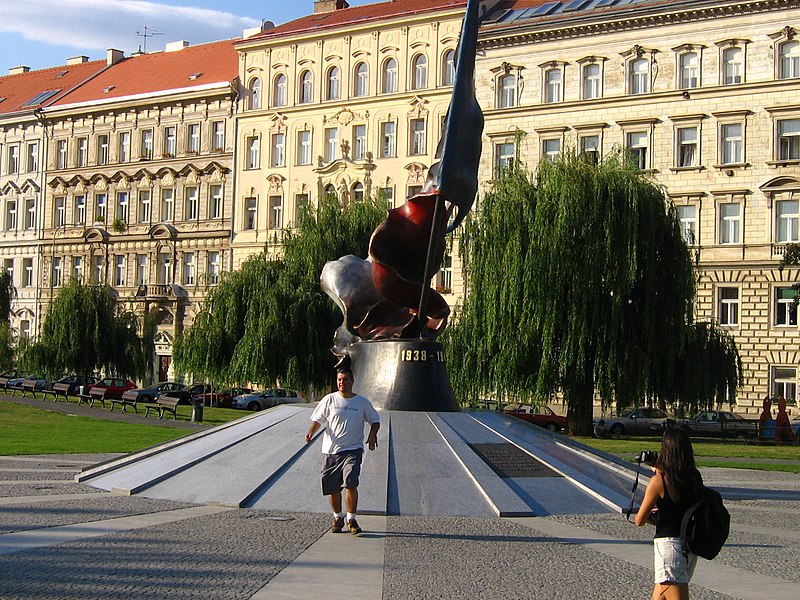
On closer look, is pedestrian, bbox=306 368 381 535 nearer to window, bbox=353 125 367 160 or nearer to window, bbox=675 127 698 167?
window, bbox=675 127 698 167

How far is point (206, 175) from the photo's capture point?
62.8m

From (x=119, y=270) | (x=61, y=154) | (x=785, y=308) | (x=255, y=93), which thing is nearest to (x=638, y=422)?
(x=785, y=308)

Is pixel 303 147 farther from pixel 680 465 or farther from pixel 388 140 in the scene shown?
pixel 680 465

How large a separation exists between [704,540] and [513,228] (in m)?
27.5

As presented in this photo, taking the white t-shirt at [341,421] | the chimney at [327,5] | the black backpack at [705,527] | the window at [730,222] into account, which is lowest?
the black backpack at [705,527]

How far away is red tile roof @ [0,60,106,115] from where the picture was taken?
7069cm

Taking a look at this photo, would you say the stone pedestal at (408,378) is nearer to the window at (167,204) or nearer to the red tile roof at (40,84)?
the window at (167,204)

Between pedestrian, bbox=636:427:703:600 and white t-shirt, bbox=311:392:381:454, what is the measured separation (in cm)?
463

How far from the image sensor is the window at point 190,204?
63469mm

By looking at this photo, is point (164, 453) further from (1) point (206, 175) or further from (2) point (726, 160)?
(1) point (206, 175)

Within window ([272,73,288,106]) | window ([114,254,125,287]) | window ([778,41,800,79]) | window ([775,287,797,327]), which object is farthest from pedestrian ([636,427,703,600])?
window ([114,254,125,287])

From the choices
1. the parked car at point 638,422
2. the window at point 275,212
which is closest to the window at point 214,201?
the window at point 275,212

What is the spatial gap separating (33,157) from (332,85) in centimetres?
2118

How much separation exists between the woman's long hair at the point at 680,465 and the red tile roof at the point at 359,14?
48.3m
